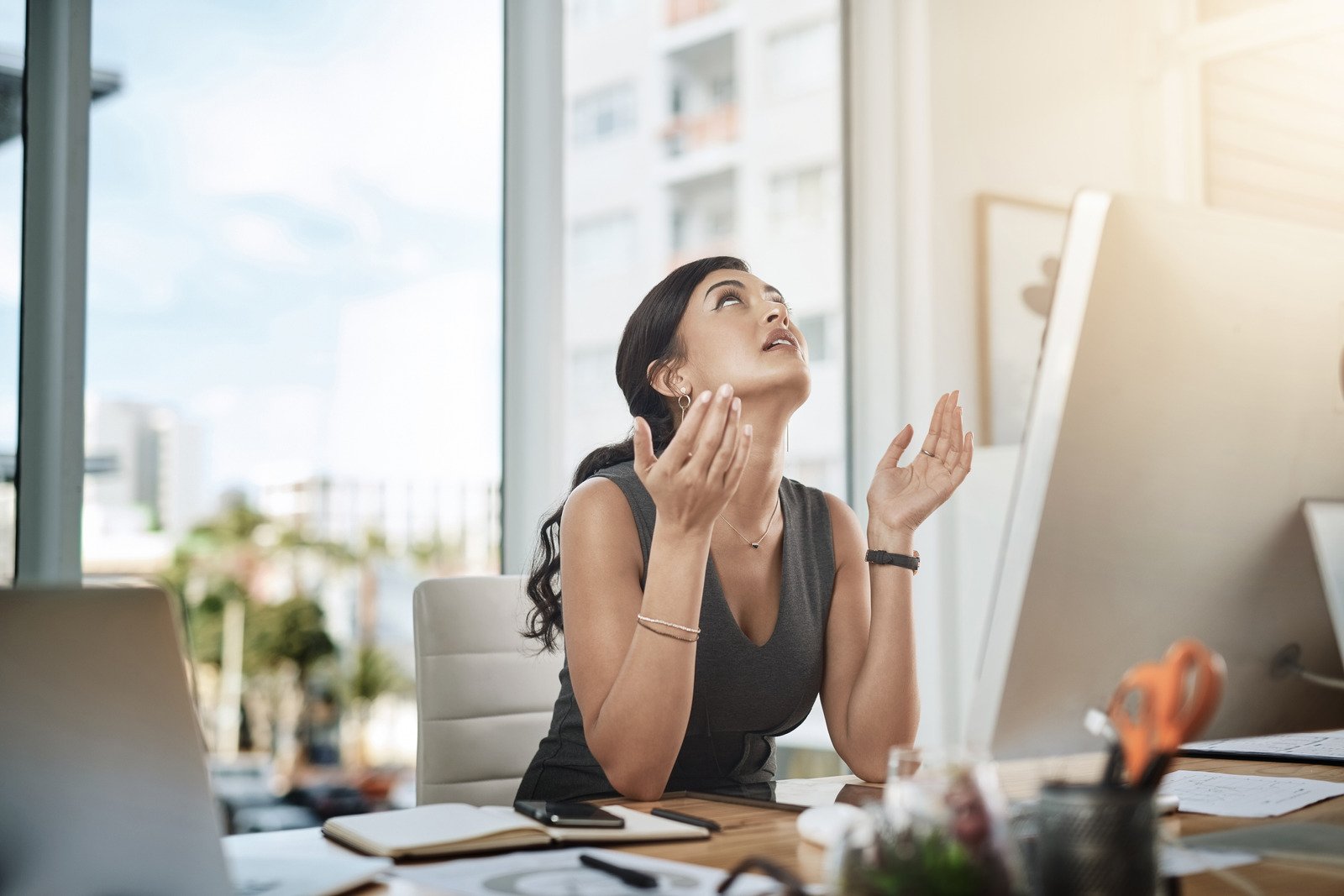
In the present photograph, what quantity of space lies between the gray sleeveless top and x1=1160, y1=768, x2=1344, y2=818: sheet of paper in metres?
0.47

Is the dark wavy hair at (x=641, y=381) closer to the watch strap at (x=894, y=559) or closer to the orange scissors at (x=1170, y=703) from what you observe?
the watch strap at (x=894, y=559)

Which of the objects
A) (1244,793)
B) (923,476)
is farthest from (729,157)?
(1244,793)

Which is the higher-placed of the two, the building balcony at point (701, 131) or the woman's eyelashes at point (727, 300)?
the building balcony at point (701, 131)

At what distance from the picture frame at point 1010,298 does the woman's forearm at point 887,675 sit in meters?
1.39

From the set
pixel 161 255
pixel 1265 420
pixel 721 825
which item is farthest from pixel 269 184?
pixel 1265 420

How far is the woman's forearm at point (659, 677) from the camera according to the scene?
1.26m

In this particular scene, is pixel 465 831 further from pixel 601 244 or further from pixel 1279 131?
pixel 1279 131

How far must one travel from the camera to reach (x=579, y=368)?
260 centimetres

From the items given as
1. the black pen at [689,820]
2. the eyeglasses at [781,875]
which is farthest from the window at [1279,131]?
the eyeglasses at [781,875]

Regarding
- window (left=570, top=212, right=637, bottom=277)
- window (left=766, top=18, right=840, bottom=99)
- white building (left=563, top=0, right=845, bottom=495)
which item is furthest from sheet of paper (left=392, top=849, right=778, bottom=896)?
window (left=766, top=18, right=840, bottom=99)

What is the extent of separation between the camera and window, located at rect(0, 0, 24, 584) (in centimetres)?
189

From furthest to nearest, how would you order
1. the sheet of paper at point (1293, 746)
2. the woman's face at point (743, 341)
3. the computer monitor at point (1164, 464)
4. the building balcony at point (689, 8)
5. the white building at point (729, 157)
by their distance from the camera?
the building balcony at point (689, 8) → the white building at point (729, 157) → the woman's face at point (743, 341) → the sheet of paper at point (1293, 746) → the computer monitor at point (1164, 464)

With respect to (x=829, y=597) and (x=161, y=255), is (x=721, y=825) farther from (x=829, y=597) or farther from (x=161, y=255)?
(x=161, y=255)

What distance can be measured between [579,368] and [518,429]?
212 millimetres
